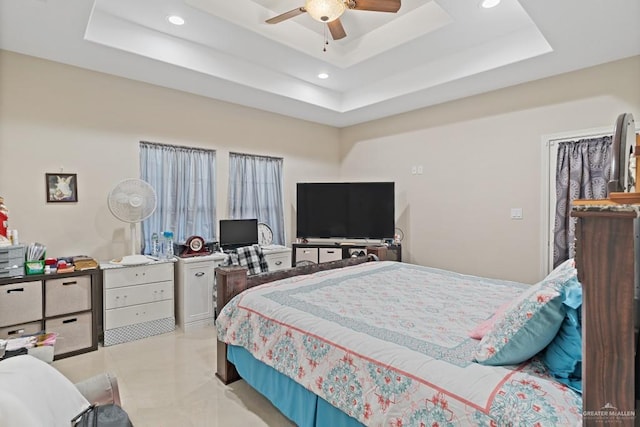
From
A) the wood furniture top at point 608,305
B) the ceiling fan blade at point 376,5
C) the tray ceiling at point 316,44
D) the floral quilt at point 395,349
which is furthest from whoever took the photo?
the tray ceiling at point 316,44

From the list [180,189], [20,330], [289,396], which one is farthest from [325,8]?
[20,330]

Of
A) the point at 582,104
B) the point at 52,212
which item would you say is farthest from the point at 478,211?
the point at 52,212

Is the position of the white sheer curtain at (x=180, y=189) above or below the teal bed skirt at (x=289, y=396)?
above

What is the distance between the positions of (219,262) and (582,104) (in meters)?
4.07

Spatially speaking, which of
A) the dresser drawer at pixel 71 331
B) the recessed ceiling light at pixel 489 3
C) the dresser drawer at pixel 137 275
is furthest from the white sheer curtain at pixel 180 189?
the recessed ceiling light at pixel 489 3

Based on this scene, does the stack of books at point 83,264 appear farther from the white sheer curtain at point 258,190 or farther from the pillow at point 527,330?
the pillow at point 527,330

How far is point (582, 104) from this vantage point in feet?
10.7

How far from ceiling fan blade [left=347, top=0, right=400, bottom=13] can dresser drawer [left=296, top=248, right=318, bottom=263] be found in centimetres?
293

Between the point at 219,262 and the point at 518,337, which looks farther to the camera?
the point at 219,262

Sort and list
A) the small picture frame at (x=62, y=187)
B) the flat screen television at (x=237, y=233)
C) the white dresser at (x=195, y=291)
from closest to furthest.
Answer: the small picture frame at (x=62, y=187), the white dresser at (x=195, y=291), the flat screen television at (x=237, y=233)

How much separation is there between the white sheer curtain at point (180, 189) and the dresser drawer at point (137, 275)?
1.44 ft

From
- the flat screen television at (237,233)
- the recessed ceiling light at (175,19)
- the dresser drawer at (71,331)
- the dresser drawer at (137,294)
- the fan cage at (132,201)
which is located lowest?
the dresser drawer at (71,331)

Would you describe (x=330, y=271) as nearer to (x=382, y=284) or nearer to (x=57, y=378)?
(x=382, y=284)

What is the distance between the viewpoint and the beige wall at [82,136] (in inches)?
117
